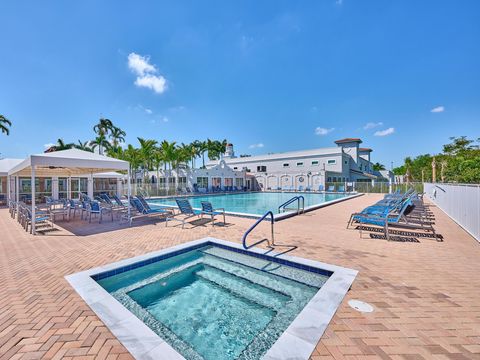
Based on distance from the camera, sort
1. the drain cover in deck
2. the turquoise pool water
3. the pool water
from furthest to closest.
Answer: the turquoise pool water < the drain cover in deck < the pool water

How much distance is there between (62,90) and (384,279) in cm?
2023

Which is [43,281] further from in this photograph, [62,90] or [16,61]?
[62,90]

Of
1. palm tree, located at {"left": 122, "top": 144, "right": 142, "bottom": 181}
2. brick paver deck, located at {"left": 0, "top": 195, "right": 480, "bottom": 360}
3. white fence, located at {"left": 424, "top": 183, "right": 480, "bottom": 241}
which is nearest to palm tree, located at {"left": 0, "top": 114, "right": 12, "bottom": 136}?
palm tree, located at {"left": 122, "top": 144, "right": 142, "bottom": 181}

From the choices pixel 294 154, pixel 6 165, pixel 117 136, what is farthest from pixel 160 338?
pixel 117 136

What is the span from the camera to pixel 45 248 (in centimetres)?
524

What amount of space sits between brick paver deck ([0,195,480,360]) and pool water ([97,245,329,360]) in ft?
2.04

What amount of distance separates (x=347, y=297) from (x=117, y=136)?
38.4m

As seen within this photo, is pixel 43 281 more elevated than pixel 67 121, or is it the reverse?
pixel 67 121

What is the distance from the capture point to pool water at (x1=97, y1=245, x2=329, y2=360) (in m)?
2.48

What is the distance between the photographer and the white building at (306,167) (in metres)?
31.2

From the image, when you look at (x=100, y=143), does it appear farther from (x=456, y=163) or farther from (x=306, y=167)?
(x=456, y=163)

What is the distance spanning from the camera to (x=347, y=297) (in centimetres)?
291

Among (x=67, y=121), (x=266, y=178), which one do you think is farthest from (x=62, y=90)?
(x=266, y=178)

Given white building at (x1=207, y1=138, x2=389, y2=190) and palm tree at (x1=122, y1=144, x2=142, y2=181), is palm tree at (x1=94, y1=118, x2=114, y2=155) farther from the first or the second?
white building at (x1=207, y1=138, x2=389, y2=190)
